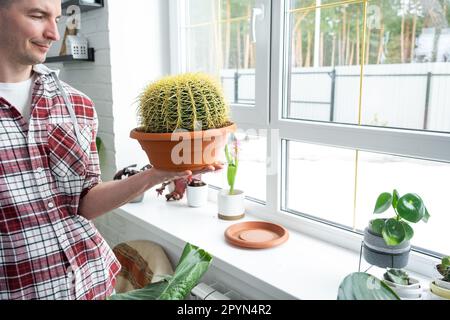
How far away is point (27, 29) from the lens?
85cm

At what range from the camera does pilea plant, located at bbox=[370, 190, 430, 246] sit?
930mm

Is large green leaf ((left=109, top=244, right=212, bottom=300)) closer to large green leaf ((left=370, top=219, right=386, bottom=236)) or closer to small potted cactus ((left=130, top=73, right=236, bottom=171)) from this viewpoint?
small potted cactus ((left=130, top=73, right=236, bottom=171))

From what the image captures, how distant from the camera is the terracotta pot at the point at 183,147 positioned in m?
0.79

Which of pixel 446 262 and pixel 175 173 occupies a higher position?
pixel 175 173

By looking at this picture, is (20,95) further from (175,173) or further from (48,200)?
(175,173)

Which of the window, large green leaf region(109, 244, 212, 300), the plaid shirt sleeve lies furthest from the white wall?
large green leaf region(109, 244, 212, 300)

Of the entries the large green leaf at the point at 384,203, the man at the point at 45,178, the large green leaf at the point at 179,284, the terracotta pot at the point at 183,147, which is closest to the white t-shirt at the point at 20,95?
the man at the point at 45,178

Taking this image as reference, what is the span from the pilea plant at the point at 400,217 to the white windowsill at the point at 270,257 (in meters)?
0.20

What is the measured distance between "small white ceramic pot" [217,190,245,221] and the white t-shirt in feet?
2.55

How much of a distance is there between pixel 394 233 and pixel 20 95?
39.2 inches

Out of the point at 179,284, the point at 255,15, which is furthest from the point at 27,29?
the point at 255,15

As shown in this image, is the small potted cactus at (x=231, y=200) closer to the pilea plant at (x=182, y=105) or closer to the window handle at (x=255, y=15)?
the window handle at (x=255, y=15)

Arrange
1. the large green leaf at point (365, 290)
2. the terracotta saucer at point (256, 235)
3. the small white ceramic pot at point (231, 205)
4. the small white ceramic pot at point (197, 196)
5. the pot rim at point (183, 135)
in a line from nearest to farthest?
the large green leaf at point (365, 290), the pot rim at point (183, 135), the terracotta saucer at point (256, 235), the small white ceramic pot at point (231, 205), the small white ceramic pot at point (197, 196)
